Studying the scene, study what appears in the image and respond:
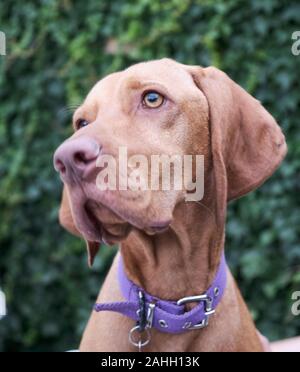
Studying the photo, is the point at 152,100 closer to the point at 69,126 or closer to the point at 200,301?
the point at 200,301

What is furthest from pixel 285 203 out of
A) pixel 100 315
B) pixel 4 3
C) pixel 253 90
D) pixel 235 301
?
pixel 4 3

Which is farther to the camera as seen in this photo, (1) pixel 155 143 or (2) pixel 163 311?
(2) pixel 163 311

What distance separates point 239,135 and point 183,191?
347 millimetres

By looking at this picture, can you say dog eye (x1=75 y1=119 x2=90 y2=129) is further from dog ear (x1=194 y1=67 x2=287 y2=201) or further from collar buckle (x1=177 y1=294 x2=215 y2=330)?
collar buckle (x1=177 y1=294 x2=215 y2=330)

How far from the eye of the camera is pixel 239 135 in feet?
8.82

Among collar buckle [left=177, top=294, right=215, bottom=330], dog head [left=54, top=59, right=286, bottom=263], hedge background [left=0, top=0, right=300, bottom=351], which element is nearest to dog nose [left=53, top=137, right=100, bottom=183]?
dog head [left=54, top=59, right=286, bottom=263]

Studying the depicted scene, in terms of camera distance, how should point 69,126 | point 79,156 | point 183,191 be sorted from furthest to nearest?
1. point 69,126
2. point 183,191
3. point 79,156

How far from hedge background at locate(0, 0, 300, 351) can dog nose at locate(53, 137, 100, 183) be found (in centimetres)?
218

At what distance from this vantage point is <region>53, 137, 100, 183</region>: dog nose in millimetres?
2211

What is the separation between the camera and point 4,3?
16.3 ft

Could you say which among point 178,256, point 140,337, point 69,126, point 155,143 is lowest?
point 140,337

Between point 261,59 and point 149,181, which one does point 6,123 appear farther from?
point 149,181

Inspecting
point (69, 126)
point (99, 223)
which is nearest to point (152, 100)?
point (99, 223)

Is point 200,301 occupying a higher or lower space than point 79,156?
lower
